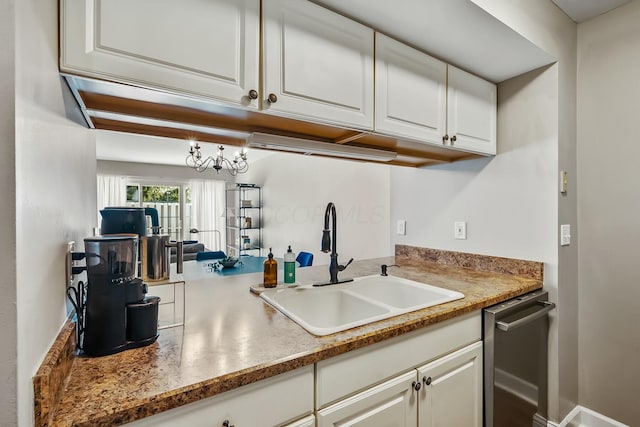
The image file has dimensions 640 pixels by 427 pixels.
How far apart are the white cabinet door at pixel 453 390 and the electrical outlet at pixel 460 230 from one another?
0.83 meters

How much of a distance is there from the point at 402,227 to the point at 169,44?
6.34ft

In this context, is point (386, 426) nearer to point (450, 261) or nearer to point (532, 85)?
point (450, 261)

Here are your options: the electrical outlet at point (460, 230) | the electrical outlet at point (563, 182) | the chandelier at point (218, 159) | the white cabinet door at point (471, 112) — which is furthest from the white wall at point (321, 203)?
the electrical outlet at point (563, 182)

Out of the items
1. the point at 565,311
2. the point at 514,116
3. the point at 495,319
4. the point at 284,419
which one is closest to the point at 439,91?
the point at 514,116

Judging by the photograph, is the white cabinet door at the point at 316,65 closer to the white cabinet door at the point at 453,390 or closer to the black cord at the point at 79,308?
the black cord at the point at 79,308

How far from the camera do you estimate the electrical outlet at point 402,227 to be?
2.37 metres

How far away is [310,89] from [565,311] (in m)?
1.82

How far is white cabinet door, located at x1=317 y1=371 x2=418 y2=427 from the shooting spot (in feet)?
2.96

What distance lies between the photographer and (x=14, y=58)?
50 centimetres

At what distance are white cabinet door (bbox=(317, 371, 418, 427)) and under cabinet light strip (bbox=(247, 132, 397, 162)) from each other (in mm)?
1009

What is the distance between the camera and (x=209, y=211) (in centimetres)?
716

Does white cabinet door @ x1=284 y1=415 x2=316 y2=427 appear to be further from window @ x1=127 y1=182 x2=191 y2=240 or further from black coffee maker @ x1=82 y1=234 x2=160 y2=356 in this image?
window @ x1=127 y1=182 x2=191 y2=240

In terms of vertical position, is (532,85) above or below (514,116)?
above

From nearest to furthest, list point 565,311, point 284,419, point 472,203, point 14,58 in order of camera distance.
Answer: point 14,58 → point 284,419 → point 565,311 → point 472,203
